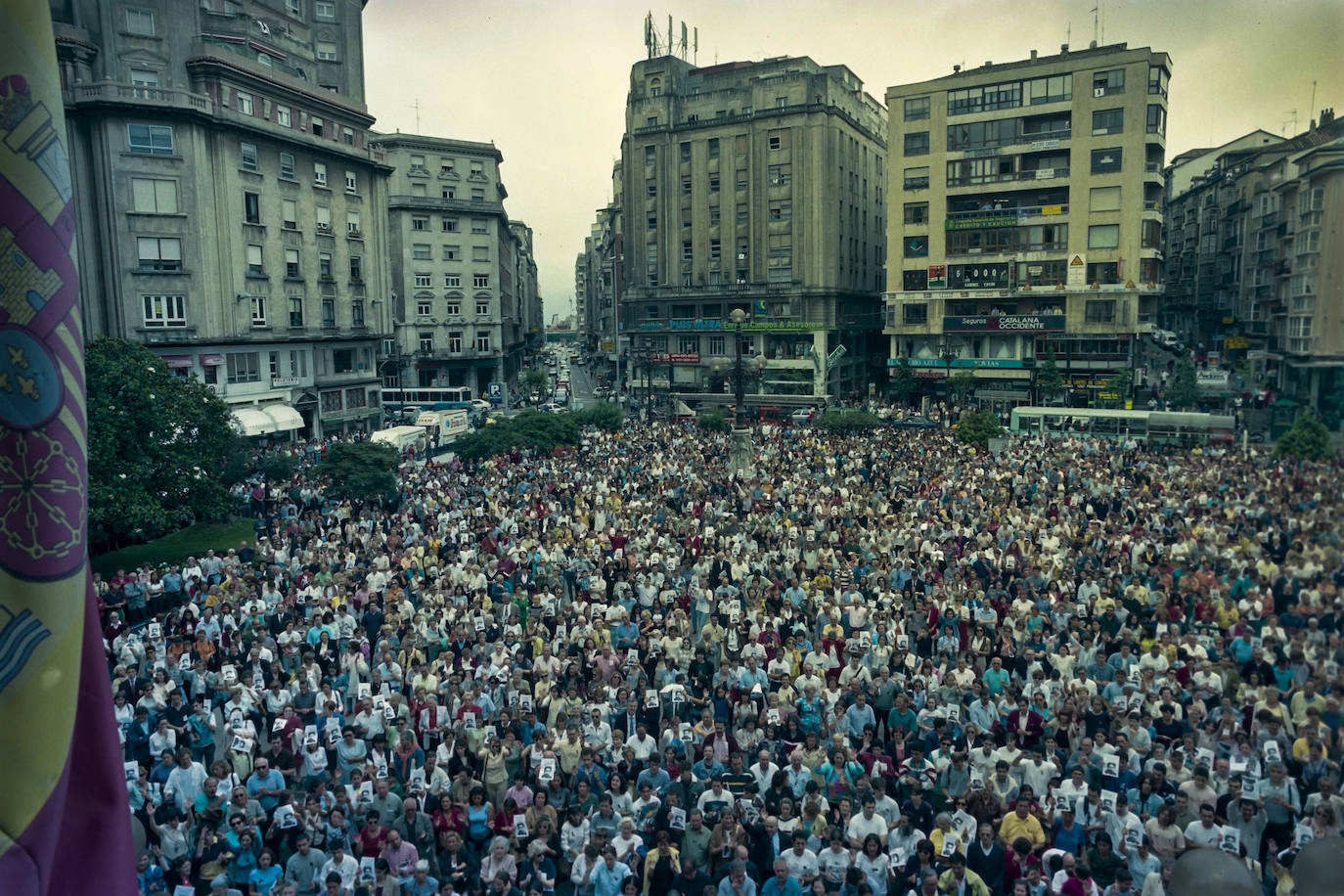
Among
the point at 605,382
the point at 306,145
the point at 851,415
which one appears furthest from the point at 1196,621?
the point at 605,382

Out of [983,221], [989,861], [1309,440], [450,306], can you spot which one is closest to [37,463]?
[1309,440]

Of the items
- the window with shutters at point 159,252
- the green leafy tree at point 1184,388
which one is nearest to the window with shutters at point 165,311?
the window with shutters at point 159,252

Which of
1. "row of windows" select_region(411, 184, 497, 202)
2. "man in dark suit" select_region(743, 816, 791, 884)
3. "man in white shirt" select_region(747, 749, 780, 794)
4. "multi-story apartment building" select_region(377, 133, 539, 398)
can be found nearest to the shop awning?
"multi-story apartment building" select_region(377, 133, 539, 398)

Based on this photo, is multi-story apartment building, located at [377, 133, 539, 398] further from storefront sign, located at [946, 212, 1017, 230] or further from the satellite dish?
the satellite dish

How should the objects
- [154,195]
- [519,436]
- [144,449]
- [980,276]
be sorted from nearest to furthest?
[144,449]
[519,436]
[154,195]
[980,276]

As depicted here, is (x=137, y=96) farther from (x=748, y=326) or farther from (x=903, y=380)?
(x=903, y=380)

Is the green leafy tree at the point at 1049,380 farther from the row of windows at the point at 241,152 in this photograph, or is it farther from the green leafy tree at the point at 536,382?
the row of windows at the point at 241,152
